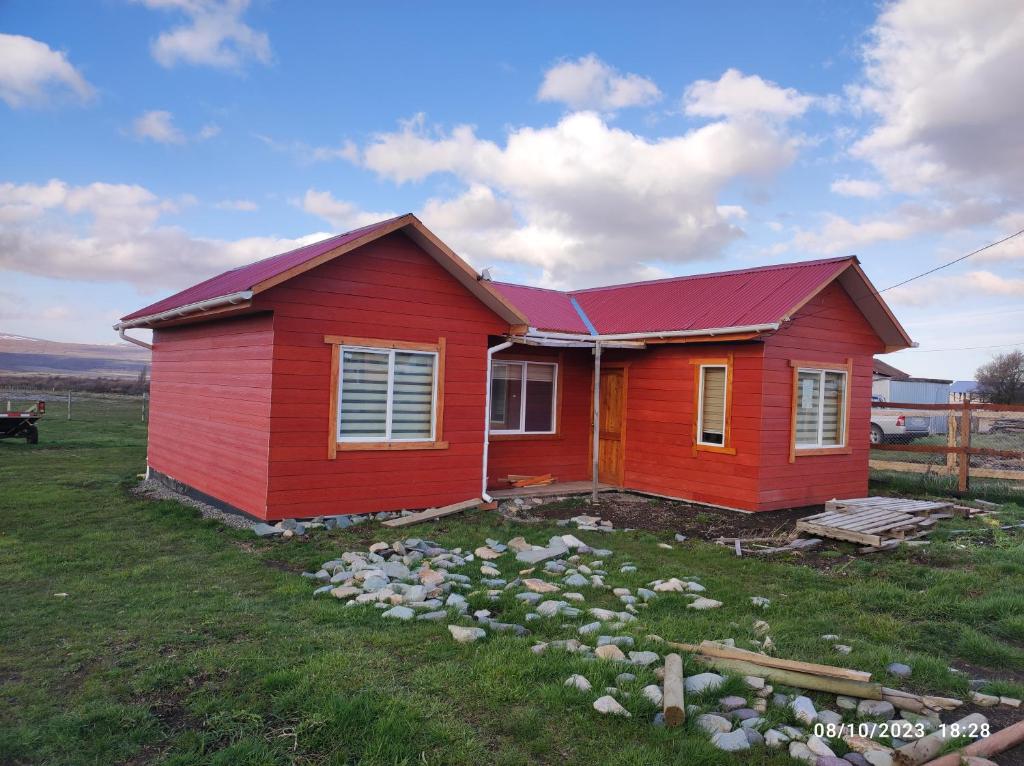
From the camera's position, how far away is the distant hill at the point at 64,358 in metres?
98.6

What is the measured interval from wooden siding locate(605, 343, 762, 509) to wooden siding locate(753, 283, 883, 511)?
0.74ft

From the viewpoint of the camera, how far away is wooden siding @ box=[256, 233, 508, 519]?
27.9 feet

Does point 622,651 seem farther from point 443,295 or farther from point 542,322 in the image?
point 542,322

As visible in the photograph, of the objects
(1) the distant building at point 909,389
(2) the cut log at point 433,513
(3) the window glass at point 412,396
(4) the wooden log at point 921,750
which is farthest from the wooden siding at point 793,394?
(1) the distant building at point 909,389

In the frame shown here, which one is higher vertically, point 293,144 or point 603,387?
point 293,144

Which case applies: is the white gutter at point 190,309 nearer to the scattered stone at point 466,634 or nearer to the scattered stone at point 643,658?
the scattered stone at point 466,634

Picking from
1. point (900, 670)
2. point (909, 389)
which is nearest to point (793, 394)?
point (900, 670)

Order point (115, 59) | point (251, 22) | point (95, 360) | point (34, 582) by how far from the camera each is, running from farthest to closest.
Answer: point (95, 360)
point (115, 59)
point (251, 22)
point (34, 582)

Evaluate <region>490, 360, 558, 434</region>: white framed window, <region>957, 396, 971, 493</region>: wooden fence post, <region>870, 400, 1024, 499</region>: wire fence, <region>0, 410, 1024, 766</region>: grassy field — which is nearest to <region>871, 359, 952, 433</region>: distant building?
<region>870, 400, 1024, 499</region>: wire fence

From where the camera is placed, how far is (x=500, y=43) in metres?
12.7

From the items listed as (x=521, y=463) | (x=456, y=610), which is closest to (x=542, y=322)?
(x=521, y=463)

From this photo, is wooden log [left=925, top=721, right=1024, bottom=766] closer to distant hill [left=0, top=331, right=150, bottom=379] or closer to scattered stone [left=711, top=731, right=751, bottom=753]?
scattered stone [left=711, top=731, right=751, bottom=753]

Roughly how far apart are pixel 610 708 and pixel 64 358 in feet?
435

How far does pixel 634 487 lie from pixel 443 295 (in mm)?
5200
